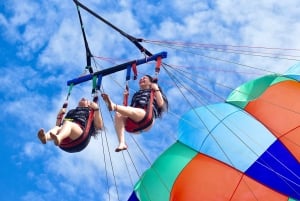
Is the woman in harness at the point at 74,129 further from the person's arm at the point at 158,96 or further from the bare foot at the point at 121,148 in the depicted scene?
the person's arm at the point at 158,96

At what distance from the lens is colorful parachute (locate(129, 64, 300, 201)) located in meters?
7.98

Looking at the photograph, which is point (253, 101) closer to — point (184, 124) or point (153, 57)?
point (184, 124)

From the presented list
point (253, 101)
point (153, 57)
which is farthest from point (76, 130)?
point (253, 101)

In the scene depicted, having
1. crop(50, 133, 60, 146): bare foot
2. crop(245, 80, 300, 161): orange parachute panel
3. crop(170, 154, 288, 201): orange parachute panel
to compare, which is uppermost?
crop(50, 133, 60, 146): bare foot

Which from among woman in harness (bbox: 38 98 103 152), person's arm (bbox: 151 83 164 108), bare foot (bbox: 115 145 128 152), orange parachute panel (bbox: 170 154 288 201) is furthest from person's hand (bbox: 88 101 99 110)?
orange parachute panel (bbox: 170 154 288 201)

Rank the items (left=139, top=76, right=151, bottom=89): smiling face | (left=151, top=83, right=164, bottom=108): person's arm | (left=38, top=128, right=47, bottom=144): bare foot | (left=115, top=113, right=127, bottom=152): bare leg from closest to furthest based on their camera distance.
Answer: (left=38, top=128, right=47, bottom=144): bare foot
(left=115, top=113, right=127, bottom=152): bare leg
(left=151, top=83, right=164, bottom=108): person's arm
(left=139, top=76, right=151, bottom=89): smiling face

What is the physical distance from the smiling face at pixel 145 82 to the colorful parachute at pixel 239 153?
1300 mm

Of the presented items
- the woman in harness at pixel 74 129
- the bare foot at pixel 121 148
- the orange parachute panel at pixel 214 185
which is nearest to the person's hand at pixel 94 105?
the woman in harness at pixel 74 129

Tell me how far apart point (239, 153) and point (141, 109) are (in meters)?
1.94

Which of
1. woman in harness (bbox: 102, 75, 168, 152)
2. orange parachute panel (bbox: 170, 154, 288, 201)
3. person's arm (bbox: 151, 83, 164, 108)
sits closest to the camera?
woman in harness (bbox: 102, 75, 168, 152)

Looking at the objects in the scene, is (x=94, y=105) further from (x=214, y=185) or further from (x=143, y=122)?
(x=214, y=185)

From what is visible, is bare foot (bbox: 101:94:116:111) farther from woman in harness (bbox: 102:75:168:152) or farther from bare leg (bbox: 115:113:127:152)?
bare leg (bbox: 115:113:127:152)

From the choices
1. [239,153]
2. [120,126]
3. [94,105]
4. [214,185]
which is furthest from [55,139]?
[239,153]

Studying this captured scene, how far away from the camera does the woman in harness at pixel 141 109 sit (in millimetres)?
6536
